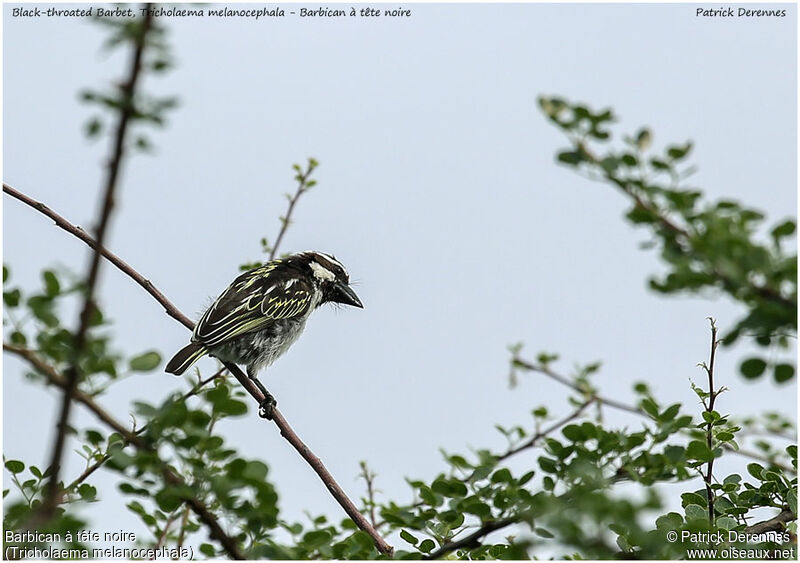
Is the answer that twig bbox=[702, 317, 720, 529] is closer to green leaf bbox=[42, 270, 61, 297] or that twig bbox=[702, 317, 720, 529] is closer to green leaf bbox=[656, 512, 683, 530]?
green leaf bbox=[656, 512, 683, 530]

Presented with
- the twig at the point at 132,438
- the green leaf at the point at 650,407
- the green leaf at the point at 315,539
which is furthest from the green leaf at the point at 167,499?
the green leaf at the point at 650,407

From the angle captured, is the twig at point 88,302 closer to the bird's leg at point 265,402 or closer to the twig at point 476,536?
the twig at point 476,536

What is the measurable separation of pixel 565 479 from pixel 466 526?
1.69 ft

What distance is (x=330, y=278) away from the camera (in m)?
7.61

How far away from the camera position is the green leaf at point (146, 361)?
2.28 meters

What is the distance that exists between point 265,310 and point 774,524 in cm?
407

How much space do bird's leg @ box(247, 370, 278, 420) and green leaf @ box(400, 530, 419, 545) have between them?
5.11 feet

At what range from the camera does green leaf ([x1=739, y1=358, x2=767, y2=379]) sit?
2.04 meters

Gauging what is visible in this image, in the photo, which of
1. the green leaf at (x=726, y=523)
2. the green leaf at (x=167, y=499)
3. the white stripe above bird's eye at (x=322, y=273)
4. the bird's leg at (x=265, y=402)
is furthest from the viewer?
the white stripe above bird's eye at (x=322, y=273)

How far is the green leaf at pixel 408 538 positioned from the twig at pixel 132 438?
2.90 feet

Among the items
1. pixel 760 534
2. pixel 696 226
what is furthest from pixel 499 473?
pixel 760 534

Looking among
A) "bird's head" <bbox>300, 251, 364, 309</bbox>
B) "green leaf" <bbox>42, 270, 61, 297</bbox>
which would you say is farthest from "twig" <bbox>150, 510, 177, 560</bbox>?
"bird's head" <bbox>300, 251, 364, 309</bbox>

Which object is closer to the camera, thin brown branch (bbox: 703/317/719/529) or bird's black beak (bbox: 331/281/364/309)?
thin brown branch (bbox: 703/317/719/529)

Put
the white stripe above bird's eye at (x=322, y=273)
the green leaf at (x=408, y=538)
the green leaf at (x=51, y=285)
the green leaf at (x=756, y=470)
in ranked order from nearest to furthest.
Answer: the green leaf at (x=51, y=285), the green leaf at (x=408, y=538), the green leaf at (x=756, y=470), the white stripe above bird's eye at (x=322, y=273)
